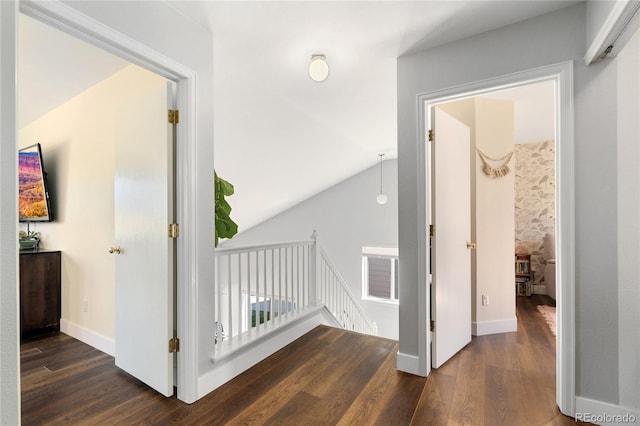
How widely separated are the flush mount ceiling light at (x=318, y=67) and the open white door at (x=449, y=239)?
0.91 metres

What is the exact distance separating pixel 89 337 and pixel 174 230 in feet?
5.52

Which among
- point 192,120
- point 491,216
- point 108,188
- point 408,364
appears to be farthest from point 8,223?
point 491,216

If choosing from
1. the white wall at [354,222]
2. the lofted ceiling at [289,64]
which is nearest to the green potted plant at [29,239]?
the lofted ceiling at [289,64]

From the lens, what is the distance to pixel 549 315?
142 inches

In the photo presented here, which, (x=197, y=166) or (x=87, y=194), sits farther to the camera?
(x=87, y=194)

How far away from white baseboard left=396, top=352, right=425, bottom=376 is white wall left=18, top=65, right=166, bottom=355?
7.59 ft

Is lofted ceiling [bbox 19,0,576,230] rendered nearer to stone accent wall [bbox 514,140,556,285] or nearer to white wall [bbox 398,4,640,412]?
white wall [bbox 398,4,640,412]

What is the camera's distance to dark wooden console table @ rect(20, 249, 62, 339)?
2.70 metres

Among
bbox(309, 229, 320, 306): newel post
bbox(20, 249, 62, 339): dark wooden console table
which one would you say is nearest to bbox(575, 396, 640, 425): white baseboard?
bbox(309, 229, 320, 306): newel post

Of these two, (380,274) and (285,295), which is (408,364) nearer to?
(285,295)

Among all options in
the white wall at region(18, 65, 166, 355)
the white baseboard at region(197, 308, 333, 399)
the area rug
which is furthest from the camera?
the area rug

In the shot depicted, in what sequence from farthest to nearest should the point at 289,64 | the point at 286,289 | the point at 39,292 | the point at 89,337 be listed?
1. the point at 286,289
2. the point at 39,292
3. the point at 89,337
4. the point at 289,64

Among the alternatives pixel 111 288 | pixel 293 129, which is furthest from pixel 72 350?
pixel 293 129

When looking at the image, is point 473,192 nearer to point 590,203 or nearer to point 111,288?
point 590,203
